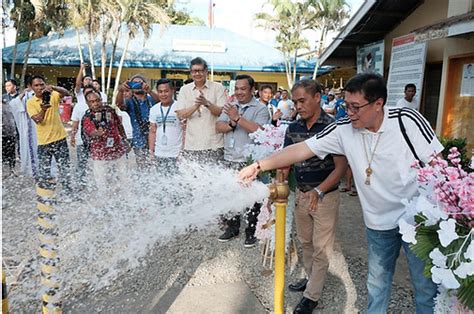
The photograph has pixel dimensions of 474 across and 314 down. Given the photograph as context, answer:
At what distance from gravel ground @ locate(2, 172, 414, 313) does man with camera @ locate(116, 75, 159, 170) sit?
1.96 metres

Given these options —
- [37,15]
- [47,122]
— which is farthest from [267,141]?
[37,15]

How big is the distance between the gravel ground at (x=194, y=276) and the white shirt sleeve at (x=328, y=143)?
61.2 inches

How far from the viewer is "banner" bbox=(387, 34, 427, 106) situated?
25.8ft

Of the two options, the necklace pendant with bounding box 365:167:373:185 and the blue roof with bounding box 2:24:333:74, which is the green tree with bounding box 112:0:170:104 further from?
the necklace pendant with bounding box 365:167:373:185

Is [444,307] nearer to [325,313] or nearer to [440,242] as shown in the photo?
[440,242]

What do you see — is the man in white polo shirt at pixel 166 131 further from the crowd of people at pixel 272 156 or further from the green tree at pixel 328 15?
the green tree at pixel 328 15

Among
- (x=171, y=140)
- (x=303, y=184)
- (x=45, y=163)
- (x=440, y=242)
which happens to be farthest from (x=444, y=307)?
(x=45, y=163)

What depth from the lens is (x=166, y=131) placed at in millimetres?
5480

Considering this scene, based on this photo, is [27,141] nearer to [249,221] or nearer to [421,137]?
[249,221]

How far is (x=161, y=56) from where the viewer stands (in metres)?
25.6

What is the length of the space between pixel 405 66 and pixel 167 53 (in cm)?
Result: 2030

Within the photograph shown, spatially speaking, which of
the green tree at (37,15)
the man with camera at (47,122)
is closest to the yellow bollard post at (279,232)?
the man with camera at (47,122)

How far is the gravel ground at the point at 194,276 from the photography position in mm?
3639

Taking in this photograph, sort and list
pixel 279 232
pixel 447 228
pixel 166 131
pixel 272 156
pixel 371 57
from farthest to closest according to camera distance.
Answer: pixel 371 57
pixel 166 131
pixel 272 156
pixel 279 232
pixel 447 228
